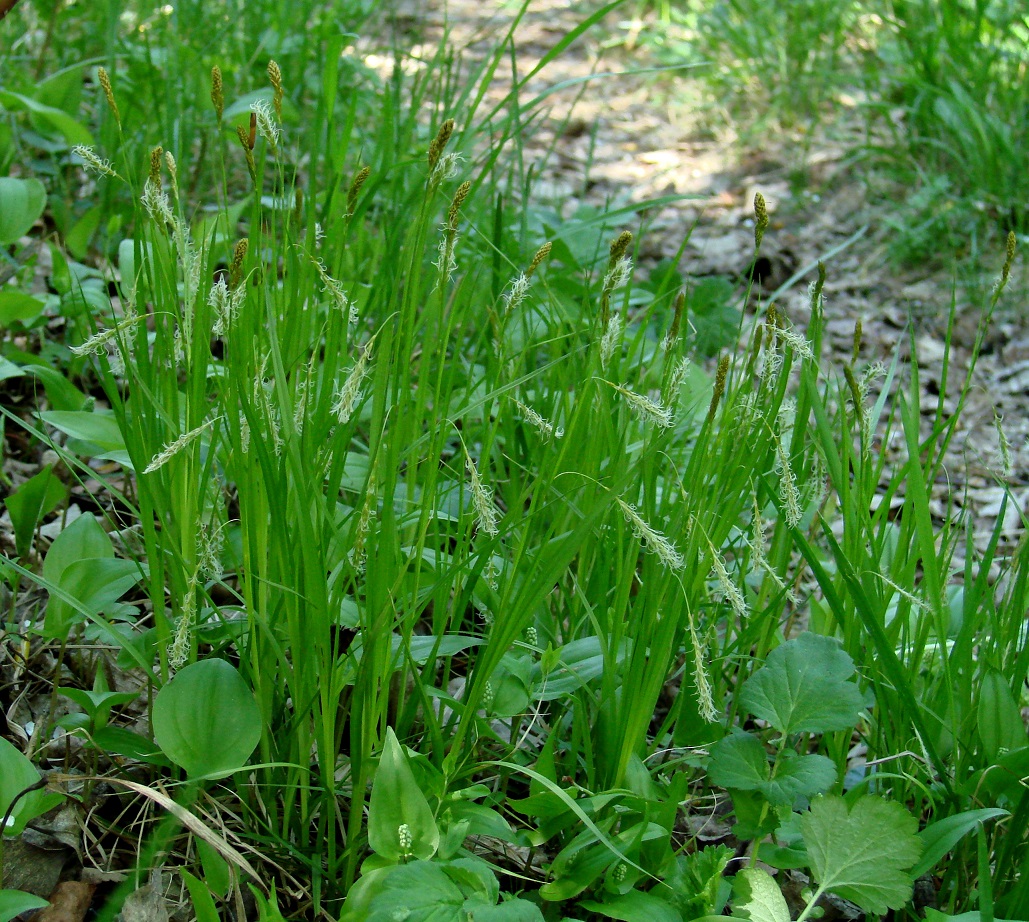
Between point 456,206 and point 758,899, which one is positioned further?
point 758,899

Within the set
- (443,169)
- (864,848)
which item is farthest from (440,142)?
(864,848)

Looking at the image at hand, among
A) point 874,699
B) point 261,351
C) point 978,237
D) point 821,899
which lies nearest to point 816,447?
point 874,699

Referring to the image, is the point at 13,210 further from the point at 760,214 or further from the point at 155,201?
the point at 760,214

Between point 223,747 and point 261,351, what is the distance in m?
0.38

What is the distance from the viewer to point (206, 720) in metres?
0.97

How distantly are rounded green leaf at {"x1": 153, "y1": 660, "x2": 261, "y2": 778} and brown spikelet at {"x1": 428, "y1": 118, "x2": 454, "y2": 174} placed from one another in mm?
516

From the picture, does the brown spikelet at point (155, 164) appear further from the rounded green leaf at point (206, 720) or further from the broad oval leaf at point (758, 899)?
the broad oval leaf at point (758, 899)

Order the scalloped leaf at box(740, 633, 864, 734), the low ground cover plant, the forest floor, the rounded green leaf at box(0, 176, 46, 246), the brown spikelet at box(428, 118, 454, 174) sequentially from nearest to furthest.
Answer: the brown spikelet at box(428, 118, 454, 174)
the low ground cover plant
the scalloped leaf at box(740, 633, 864, 734)
the rounded green leaf at box(0, 176, 46, 246)
the forest floor

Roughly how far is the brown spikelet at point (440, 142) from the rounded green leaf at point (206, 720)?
0.52 metres

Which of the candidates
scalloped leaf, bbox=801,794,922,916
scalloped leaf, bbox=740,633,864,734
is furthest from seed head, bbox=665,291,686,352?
scalloped leaf, bbox=801,794,922,916

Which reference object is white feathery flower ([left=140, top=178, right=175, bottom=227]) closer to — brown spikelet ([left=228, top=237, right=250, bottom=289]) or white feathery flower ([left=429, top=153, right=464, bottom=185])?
brown spikelet ([left=228, top=237, right=250, bottom=289])

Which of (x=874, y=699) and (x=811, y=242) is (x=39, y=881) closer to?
(x=874, y=699)

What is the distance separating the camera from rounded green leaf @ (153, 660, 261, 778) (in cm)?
96

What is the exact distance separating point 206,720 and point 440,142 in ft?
1.90
